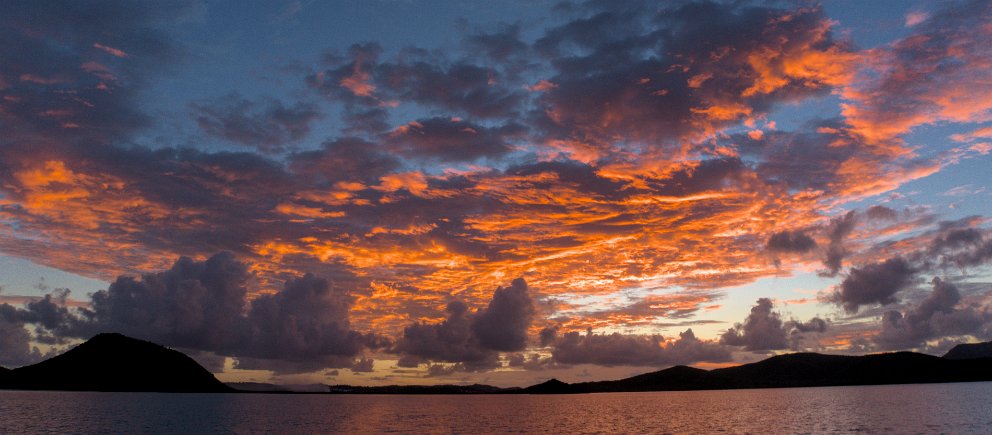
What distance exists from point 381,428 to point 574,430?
50145 millimetres

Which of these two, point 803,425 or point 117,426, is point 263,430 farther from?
point 803,425

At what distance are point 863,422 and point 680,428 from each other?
144 ft

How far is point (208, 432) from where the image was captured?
143 metres

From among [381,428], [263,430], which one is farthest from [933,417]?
[263,430]

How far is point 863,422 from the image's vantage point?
148750 mm

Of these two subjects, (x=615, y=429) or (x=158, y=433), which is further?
(x=615, y=429)

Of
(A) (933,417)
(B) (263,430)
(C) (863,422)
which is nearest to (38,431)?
(B) (263,430)

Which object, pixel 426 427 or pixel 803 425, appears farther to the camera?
pixel 426 427

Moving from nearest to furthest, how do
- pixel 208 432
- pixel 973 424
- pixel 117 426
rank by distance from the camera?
pixel 973 424
pixel 208 432
pixel 117 426

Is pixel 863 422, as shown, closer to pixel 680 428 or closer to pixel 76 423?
pixel 680 428

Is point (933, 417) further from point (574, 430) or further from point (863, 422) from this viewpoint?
point (574, 430)

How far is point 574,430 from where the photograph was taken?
495ft

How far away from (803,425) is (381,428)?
342 feet

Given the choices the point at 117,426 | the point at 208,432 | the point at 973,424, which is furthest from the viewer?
the point at 117,426
